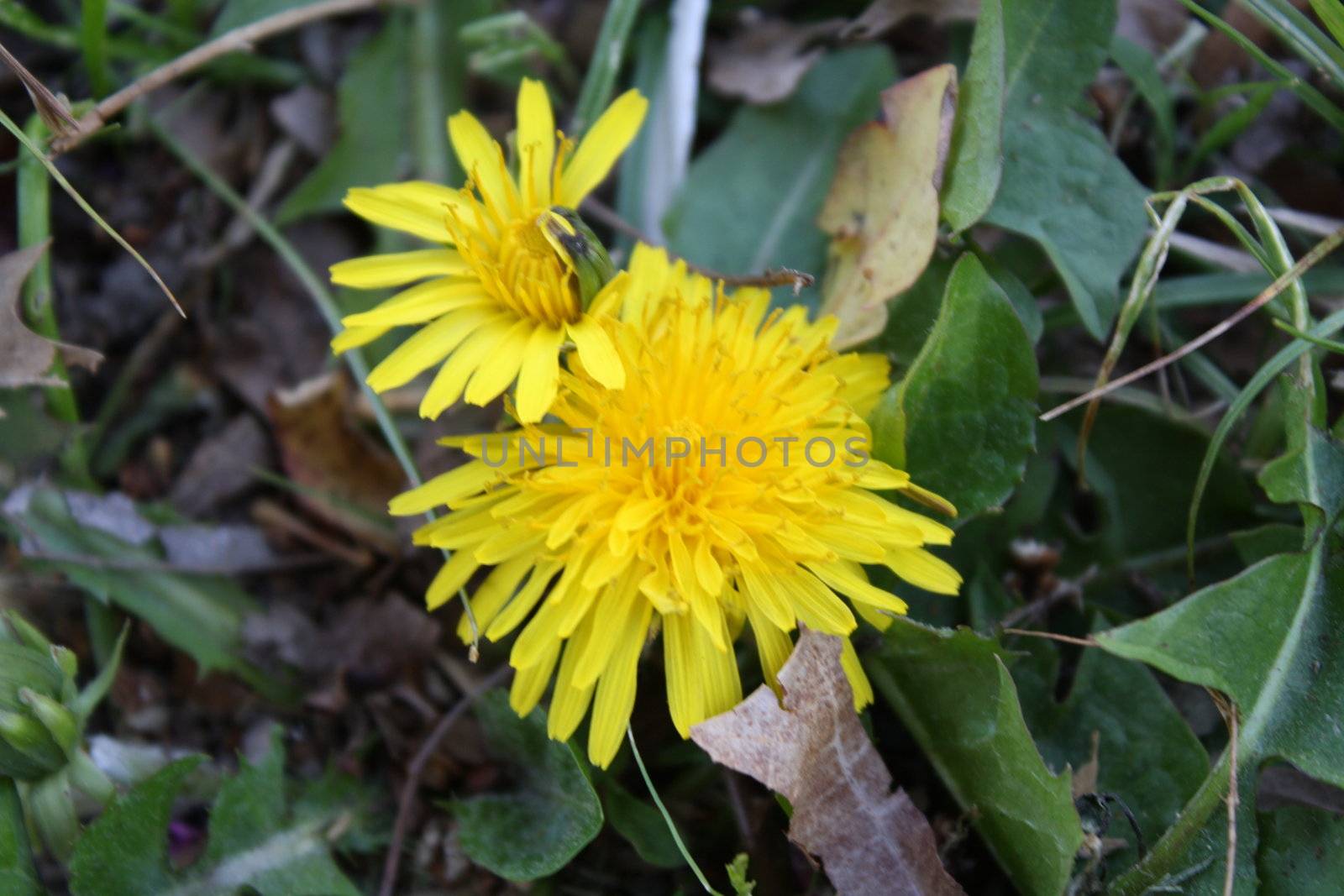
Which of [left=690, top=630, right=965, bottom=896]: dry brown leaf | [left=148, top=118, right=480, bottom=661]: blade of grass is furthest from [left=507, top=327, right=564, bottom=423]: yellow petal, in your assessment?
[left=690, top=630, right=965, bottom=896]: dry brown leaf

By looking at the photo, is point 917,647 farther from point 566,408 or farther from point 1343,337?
point 1343,337

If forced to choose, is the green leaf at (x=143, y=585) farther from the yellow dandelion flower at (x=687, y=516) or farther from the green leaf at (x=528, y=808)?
the yellow dandelion flower at (x=687, y=516)

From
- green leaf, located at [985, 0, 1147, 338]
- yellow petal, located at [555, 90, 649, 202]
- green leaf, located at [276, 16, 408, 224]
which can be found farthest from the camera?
green leaf, located at [276, 16, 408, 224]

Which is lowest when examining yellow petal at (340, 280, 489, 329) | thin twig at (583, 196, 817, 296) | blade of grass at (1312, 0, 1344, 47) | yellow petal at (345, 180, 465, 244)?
thin twig at (583, 196, 817, 296)

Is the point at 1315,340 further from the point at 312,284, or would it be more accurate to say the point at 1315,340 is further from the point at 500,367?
the point at 312,284

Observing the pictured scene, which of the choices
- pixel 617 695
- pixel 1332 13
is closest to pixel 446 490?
pixel 617 695


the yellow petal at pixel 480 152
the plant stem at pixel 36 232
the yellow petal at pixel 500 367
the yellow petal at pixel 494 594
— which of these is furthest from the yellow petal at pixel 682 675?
the plant stem at pixel 36 232

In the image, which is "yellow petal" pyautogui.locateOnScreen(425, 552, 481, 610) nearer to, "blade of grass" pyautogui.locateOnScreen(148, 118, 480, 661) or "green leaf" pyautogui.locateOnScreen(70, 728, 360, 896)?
"blade of grass" pyautogui.locateOnScreen(148, 118, 480, 661)
